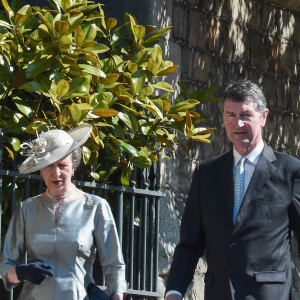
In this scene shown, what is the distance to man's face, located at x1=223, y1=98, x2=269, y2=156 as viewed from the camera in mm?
5250

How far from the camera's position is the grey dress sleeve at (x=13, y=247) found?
17.0 ft

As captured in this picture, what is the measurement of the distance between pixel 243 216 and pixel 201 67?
360cm

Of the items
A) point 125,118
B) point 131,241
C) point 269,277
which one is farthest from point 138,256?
point 269,277

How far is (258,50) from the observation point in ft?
31.1

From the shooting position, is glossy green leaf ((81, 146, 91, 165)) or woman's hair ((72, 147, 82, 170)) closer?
woman's hair ((72, 147, 82, 170))

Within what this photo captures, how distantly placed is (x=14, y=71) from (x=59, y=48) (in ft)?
1.03

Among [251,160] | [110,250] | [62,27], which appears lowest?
[110,250]

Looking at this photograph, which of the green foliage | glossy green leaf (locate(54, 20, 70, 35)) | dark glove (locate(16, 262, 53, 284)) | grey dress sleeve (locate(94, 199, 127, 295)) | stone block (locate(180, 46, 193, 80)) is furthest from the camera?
stone block (locate(180, 46, 193, 80))

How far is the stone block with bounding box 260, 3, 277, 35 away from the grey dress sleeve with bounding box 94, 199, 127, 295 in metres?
4.70

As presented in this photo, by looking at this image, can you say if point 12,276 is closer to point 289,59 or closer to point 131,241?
point 131,241

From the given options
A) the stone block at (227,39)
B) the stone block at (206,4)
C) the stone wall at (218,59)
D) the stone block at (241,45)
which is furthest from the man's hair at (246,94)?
the stone block at (241,45)

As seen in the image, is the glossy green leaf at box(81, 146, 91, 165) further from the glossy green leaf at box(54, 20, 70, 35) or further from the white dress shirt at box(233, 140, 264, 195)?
the white dress shirt at box(233, 140, 264, 195)

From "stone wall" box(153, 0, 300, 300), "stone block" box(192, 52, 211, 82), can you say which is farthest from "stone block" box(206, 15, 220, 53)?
"stone block" box(192, 52, 211, 82)

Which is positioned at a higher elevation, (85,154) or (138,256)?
(85,154)
